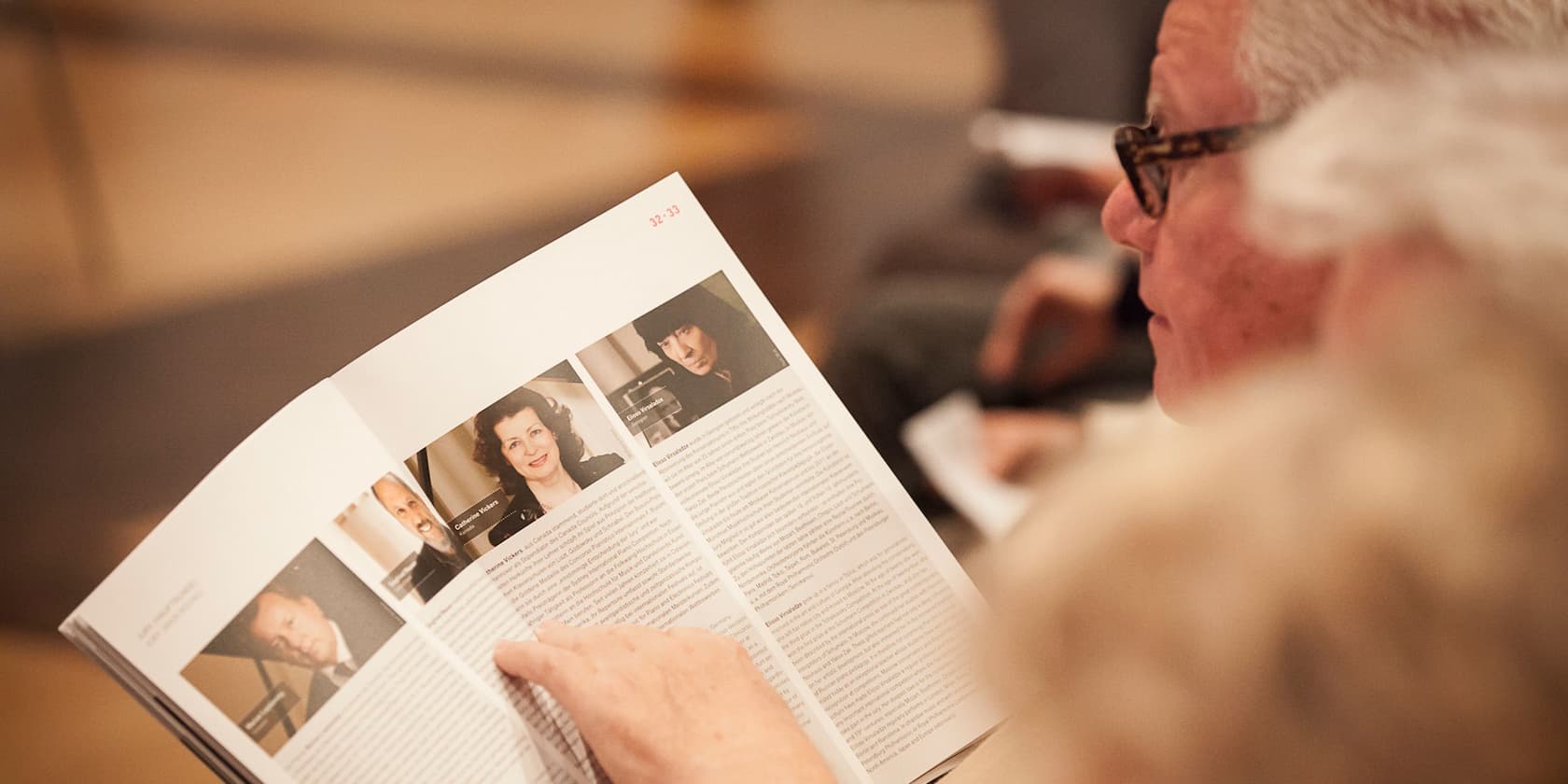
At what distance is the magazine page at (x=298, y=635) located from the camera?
64 centimetres

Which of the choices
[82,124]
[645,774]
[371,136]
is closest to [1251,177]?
[645,774]

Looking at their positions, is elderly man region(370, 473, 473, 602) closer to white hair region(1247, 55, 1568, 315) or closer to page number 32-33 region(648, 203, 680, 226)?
page number 32-33 region(648, 203, 680, 226)

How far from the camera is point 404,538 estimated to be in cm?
69

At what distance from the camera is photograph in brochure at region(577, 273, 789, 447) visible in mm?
755

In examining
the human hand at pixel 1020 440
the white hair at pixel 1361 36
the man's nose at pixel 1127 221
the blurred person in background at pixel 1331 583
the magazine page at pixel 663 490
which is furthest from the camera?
the human hand at pixel 1020 440

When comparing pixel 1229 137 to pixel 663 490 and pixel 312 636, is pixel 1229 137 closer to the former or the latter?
pixel 663 490

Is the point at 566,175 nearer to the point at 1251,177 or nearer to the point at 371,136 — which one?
the point at 371,136

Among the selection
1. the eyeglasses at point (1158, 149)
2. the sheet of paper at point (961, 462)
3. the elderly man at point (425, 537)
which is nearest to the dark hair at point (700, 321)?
the elderly man at point (425, 537)

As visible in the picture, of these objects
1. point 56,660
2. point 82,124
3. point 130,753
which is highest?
point 82,124

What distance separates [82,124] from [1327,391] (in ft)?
9.21

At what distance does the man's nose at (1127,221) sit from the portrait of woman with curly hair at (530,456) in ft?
1.26

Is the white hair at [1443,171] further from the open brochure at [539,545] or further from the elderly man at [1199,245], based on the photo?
the open brochure at [539,545]

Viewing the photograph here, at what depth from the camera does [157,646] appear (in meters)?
0.64

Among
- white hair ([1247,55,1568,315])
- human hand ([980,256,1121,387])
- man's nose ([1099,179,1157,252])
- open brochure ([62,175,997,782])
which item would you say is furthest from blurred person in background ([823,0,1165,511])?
white hair ([1247,55,1568,315])
